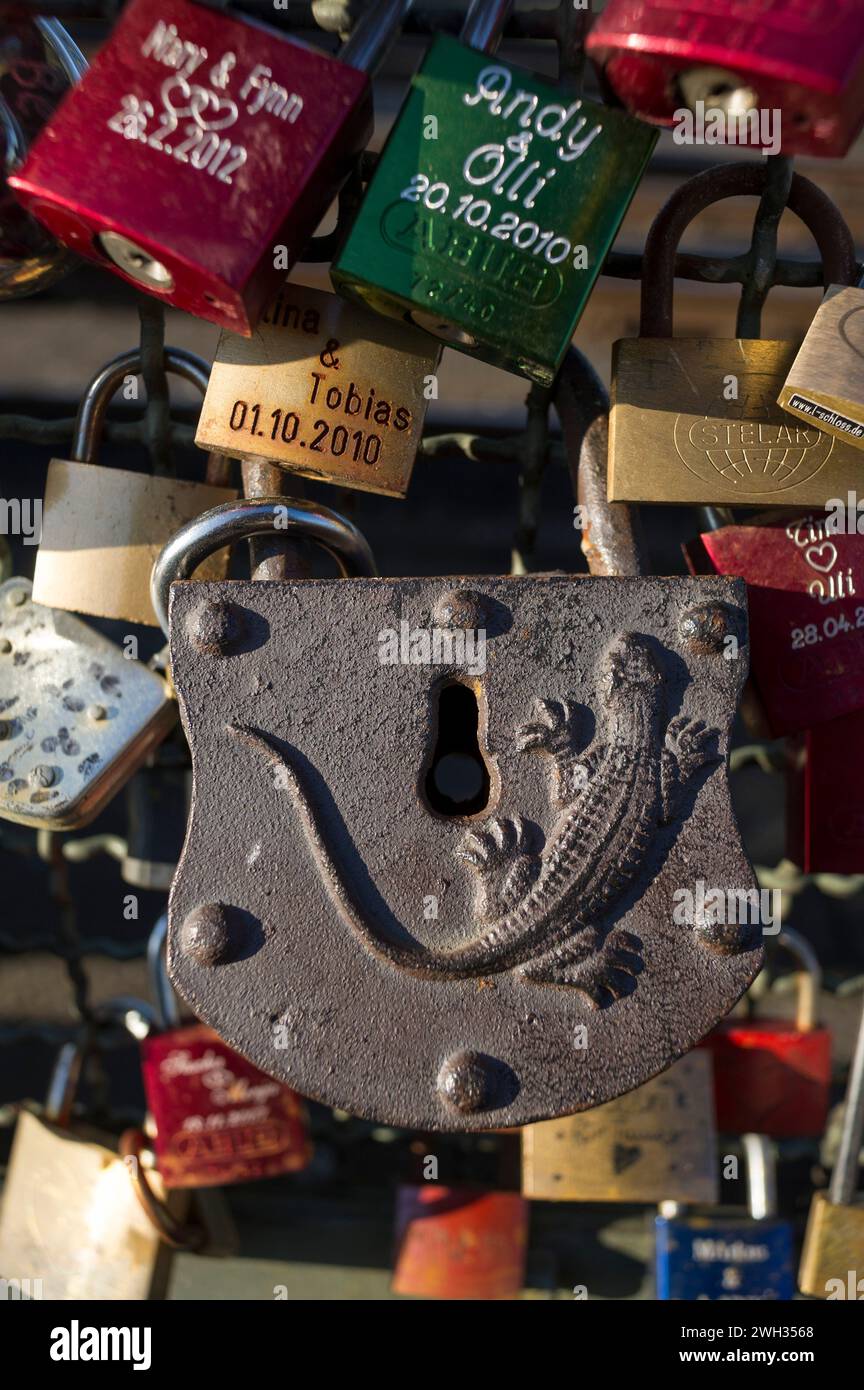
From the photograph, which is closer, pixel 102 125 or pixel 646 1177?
pixel 102 125

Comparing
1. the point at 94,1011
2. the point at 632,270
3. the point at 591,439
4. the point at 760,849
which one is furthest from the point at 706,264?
the point at 760,849

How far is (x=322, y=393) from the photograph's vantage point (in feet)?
2.63

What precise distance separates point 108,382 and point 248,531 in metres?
0.26

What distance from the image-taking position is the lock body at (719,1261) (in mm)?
1088

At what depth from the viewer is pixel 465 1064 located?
2.34 ft

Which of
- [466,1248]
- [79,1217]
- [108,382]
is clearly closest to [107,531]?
[108,382]

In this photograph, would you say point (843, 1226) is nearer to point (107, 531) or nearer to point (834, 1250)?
point (834, 1250)

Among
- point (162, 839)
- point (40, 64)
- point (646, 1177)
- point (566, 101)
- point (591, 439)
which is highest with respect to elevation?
point (40, 64)

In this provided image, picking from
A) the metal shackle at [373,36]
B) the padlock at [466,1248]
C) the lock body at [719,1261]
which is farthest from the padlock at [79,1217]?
the metal shackle at [373,36]

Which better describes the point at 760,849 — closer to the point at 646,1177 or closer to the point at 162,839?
the point at 646,1177

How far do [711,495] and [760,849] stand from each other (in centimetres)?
170

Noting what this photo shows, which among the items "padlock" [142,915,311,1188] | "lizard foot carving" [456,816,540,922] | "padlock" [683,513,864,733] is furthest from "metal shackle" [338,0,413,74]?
"padlock" [142,915,311,1188]

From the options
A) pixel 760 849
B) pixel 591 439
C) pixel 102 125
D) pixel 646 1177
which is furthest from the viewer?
pixel 760 849

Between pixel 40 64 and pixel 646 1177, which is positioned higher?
pixel 40 64
